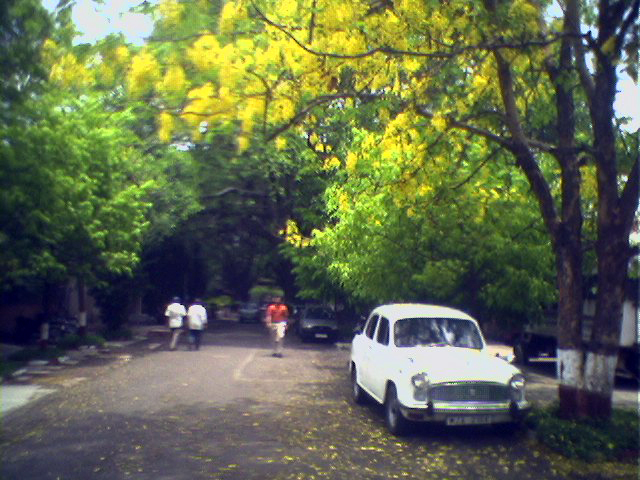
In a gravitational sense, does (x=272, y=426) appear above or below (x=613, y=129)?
below

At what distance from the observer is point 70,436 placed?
1023 cm

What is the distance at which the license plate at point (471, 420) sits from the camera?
1016 cm

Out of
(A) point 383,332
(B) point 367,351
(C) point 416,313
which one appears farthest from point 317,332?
(C) point 416,313

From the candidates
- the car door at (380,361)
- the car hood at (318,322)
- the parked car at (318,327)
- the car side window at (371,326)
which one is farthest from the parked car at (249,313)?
the car door at (380,361)

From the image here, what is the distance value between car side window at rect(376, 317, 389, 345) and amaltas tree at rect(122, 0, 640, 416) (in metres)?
2.96

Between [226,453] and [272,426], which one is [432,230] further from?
[226,453]

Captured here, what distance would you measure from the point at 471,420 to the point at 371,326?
3.83m

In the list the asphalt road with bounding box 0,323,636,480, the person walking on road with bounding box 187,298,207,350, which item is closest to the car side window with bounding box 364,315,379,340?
the asphalt road with bounding box 0,323,636,480

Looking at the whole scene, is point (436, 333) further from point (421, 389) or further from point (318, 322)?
point (318, 322)

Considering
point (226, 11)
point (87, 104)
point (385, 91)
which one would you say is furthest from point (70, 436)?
point (87, 104)

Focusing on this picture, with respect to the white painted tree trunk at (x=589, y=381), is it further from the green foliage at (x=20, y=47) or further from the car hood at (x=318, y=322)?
the car hood at (x=318, y=322)

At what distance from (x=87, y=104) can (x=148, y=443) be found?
13387 millimetres

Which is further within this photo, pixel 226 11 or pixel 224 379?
pixel 224 379

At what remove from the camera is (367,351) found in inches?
520
